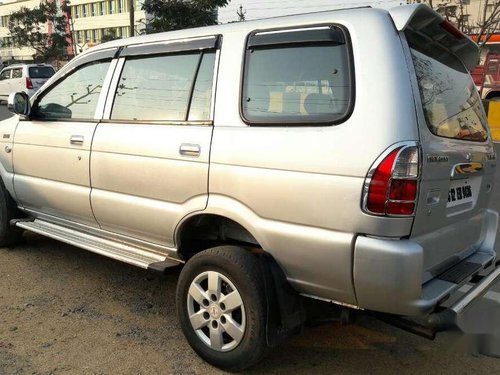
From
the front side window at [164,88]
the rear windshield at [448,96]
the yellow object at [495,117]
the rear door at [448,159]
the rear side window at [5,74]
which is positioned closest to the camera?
the rear door at [448,159]

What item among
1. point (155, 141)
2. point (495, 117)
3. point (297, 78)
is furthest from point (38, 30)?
point (297, 78)

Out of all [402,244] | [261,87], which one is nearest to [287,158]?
[261,87]

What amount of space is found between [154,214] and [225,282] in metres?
0.76

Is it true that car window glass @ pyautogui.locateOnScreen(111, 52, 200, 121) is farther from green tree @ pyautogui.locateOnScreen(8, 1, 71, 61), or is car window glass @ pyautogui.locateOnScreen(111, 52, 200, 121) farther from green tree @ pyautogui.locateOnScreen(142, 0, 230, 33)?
green tree @ pyautogui.locateOnScreen(8, 1, 71, 61)

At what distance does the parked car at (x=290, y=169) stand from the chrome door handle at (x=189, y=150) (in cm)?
1

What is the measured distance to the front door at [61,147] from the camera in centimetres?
391

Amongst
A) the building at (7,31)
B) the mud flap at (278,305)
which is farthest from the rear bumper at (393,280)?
the building at (7,31)

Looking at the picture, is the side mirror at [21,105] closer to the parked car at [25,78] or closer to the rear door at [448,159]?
the rear door at [448,159]

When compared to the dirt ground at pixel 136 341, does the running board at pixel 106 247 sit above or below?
above

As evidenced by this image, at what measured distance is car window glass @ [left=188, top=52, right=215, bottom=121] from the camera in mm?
3176

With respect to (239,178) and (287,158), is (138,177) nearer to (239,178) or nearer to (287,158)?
(239,178)

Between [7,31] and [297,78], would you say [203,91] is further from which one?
[7,31]

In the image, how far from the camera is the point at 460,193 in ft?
9.74

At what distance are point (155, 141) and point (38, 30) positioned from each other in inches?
2441
